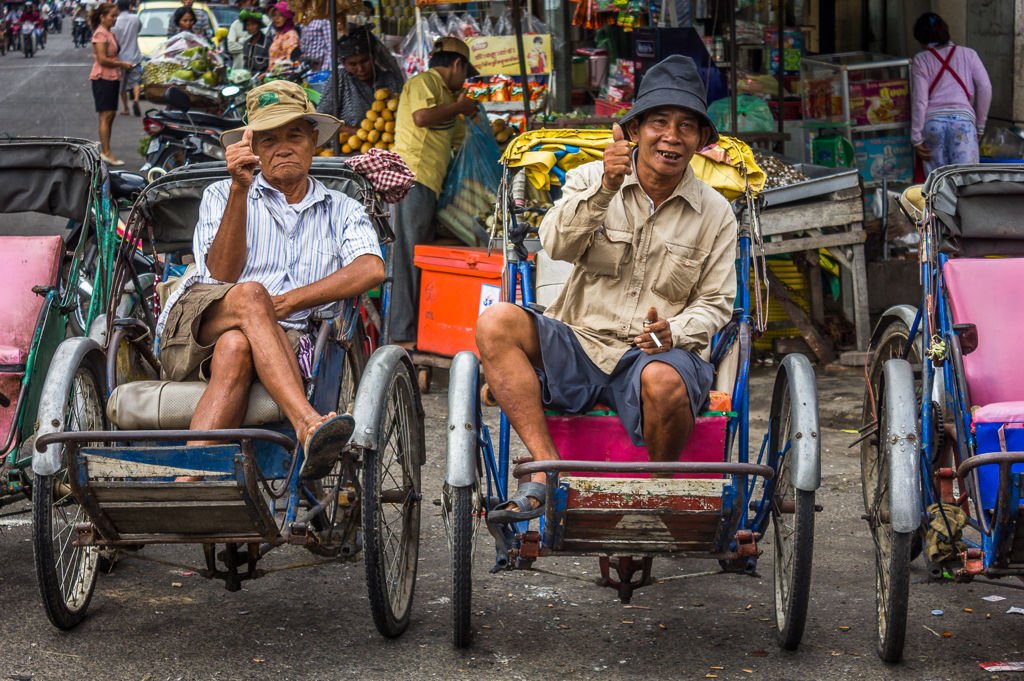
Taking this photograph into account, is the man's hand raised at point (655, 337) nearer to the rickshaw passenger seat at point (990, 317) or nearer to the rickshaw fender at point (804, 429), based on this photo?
the rickshaw fender at point (804, 429)

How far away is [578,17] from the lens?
962 cm

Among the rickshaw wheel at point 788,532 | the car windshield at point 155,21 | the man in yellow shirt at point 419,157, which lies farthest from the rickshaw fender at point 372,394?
the car windshield at point 155,21

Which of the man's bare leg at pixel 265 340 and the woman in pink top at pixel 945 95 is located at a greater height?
the woman in pink top at pixel 945 95

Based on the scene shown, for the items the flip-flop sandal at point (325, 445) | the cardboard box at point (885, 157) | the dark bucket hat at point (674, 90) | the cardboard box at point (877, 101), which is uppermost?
the cardboard box at point (877, 101)

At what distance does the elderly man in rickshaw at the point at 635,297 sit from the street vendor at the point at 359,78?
469 centimetres

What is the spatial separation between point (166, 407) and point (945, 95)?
23.1ft

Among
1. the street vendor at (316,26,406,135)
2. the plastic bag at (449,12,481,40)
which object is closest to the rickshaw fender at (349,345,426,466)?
the street vendor at (316,26,406,135)

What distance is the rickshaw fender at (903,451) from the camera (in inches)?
148

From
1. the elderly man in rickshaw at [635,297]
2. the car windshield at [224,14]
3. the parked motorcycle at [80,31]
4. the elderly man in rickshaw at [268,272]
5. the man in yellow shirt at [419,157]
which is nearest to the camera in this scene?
the elderly man in rickshaw at [635,297]

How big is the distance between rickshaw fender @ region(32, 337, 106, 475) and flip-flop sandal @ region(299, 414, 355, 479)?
71 centimetres

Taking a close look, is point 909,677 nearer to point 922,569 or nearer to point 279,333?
point 922,569

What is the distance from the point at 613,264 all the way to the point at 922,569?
5.38 ft

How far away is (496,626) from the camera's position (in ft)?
14.2

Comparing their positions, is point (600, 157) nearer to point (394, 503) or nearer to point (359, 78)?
point (394, 503)
